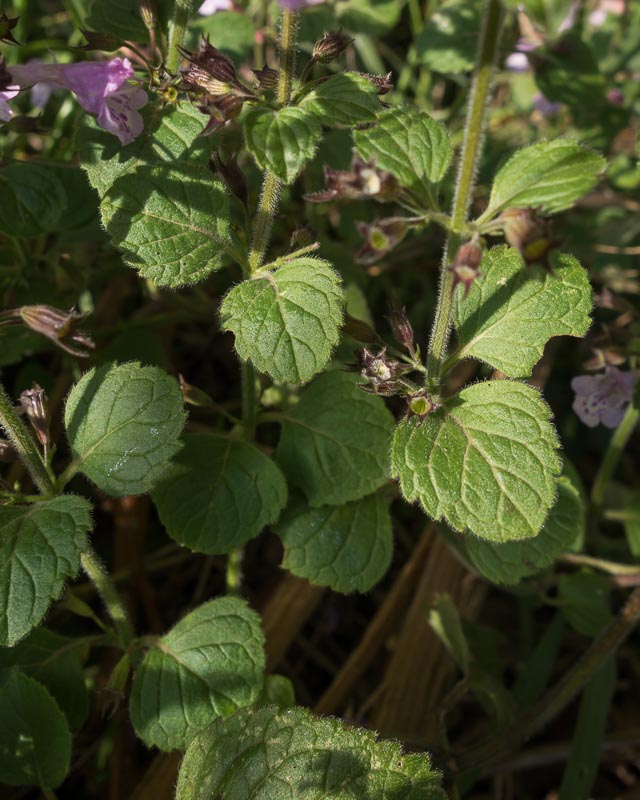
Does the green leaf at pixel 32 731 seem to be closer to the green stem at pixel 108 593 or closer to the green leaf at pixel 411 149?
the green stem at pixel 108 593

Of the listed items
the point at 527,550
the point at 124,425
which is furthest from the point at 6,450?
the point at 527,550

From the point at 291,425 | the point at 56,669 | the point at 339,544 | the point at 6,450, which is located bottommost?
the point at 56,669

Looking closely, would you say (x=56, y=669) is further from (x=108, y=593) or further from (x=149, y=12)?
(x=149, y=12)

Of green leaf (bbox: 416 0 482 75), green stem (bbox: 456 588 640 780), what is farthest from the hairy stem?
green stem (bbox: 456 588 640 780)

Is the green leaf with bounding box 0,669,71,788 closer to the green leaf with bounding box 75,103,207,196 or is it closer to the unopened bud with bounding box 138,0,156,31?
the green leaf with bounding box 75,103,207,196

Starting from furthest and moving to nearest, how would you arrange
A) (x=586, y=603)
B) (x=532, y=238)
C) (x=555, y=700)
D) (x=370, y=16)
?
(x=370, y=16) → (x=586, y=603) → (x=555, y=700) → (x=532, y=238)

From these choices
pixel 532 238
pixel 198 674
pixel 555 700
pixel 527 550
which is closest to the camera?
pixel 532 238

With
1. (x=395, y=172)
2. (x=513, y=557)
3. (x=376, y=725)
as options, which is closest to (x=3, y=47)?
(x=395, y=172)
